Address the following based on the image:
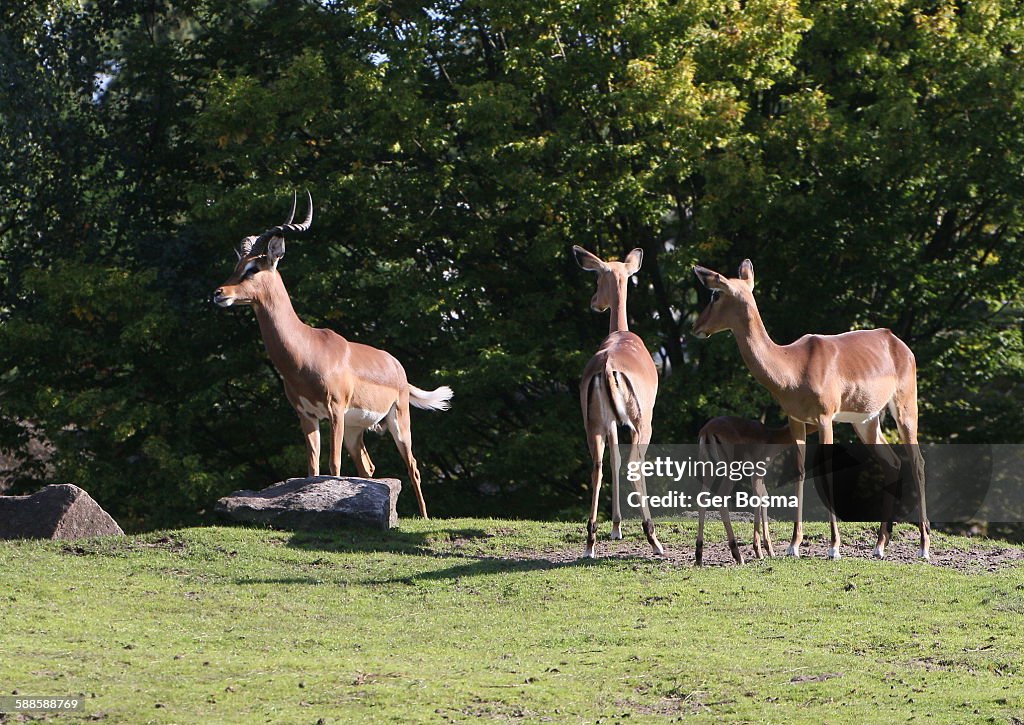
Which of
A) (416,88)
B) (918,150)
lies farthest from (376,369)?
(918,150)

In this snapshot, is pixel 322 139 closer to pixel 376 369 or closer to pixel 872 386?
pixel 376 369

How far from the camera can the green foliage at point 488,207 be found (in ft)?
65.3

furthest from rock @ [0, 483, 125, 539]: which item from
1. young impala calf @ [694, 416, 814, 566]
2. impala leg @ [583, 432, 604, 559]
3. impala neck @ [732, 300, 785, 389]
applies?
impala neck @ [732, 300, 785, 389]

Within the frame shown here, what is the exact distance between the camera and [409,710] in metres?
8.10

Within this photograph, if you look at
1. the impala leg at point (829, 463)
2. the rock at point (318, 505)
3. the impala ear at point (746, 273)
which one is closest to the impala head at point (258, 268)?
the rock at point (318, 505)

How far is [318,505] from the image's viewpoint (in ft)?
47.4

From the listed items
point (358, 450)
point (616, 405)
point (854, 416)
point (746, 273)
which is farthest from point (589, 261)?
point (358, 450)

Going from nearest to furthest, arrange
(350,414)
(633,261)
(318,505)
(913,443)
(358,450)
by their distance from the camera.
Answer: (913,443) → (318,505) → (633,261) → (350,414) → (358,450)

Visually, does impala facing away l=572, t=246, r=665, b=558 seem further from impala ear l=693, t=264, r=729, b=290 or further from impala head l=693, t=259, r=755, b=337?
impala ear l=693, t=264, r=729, b=290

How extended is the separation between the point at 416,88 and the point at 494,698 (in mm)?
14195

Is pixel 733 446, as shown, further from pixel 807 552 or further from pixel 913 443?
pixel 913 443

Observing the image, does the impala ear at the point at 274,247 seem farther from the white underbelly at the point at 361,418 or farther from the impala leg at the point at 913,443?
the impala leg at the point at 913,443

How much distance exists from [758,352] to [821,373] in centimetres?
61

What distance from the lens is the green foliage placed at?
65.3 ft
